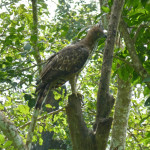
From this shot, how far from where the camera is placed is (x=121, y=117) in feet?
11.6

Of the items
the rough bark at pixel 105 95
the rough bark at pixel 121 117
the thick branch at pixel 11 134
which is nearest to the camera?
the rough bark at pixel 105 95

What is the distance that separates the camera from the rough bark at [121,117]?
11.0ft

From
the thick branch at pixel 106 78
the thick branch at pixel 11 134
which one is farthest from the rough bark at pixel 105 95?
the thick branch at pixel 11 134

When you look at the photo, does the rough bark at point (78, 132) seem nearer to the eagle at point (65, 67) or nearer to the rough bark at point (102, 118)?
the rough bark at point (102, 118)

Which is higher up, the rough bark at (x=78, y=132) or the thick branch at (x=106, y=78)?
the thick branch at (x=106, y=78)

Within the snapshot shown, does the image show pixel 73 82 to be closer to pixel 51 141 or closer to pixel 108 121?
pixel 108 121

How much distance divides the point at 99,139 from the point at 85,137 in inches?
5.2

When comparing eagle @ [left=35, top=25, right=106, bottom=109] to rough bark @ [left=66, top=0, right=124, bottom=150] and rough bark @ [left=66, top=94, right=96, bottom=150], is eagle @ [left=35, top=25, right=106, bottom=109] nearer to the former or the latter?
rough bark @ [left=66, top=94, right=96, bottom=150]

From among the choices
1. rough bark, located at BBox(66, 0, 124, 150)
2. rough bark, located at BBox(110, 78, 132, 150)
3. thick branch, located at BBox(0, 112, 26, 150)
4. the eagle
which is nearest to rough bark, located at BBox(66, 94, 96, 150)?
rough bark, located at BBox(66, 0, 124, 150)

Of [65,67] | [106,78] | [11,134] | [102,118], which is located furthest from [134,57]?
[65,67]

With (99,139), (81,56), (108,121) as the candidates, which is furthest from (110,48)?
(81,56)

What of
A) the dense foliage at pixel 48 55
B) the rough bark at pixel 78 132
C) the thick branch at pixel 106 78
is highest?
the dense foliage at pixel 48 55

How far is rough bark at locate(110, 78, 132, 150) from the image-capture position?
335cm

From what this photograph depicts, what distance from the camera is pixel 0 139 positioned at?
2092mm
